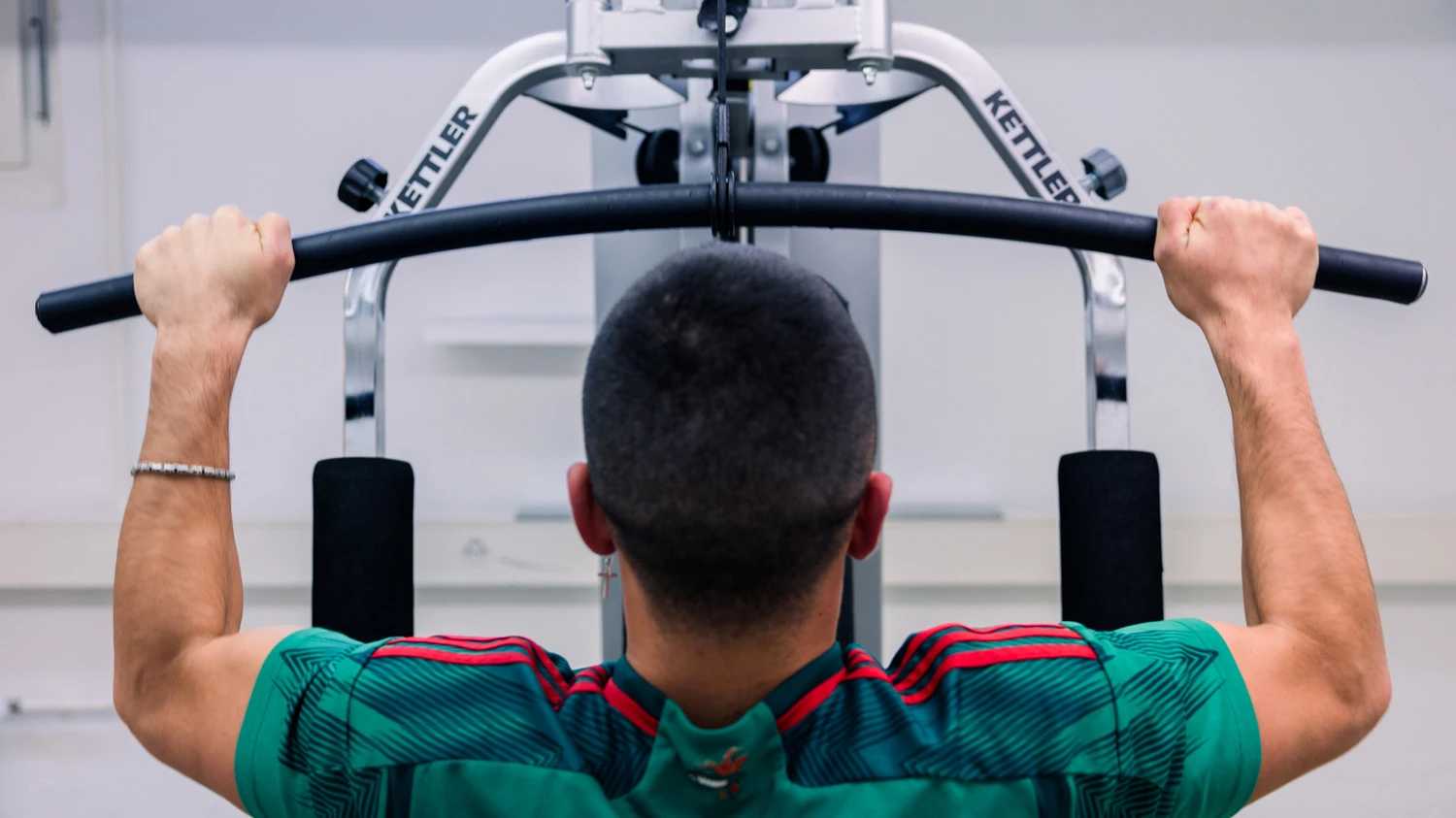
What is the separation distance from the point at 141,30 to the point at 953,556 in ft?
7.09

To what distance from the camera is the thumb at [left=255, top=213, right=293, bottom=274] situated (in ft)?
2.81

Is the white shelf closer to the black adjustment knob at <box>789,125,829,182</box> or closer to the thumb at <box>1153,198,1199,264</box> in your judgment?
the black adjustment knob at <box>789,125,829,182</box>

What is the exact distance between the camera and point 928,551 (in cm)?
221

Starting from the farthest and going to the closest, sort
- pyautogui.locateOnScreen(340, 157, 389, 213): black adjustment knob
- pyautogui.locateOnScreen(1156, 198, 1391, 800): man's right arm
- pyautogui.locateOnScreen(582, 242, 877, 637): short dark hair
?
pyautogui.locateOnScreen(340, 157, 389, 213): black adjustment knob
pyautogui.locateOnScreen(1156, 198, 1391, 800): man's right arm
pyautogui.locateOnScreen(582, 242, 877, 637): short dark hair

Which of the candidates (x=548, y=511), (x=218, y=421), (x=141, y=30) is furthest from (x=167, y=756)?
(x=141, y=30)

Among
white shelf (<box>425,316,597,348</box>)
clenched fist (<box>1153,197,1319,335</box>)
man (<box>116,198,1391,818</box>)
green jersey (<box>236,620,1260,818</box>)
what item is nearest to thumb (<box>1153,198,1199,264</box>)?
clenched fist (<box>1153,197,1319,335</box>)

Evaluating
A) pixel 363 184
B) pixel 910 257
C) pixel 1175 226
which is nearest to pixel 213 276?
pixel 363 184

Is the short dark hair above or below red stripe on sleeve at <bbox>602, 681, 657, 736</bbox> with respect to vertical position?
above

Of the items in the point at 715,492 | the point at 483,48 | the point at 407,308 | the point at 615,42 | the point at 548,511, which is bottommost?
the point at 548,511

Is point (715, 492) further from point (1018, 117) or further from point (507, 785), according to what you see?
point (1018, 117)

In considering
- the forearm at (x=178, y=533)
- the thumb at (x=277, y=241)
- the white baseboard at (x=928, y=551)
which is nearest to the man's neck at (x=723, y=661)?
the forearm at (x=178, y=533)

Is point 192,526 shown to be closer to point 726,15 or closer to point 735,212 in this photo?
point 735,212

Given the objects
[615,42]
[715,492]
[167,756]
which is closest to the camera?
[715,492]

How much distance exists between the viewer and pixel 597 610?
2.28 meters
